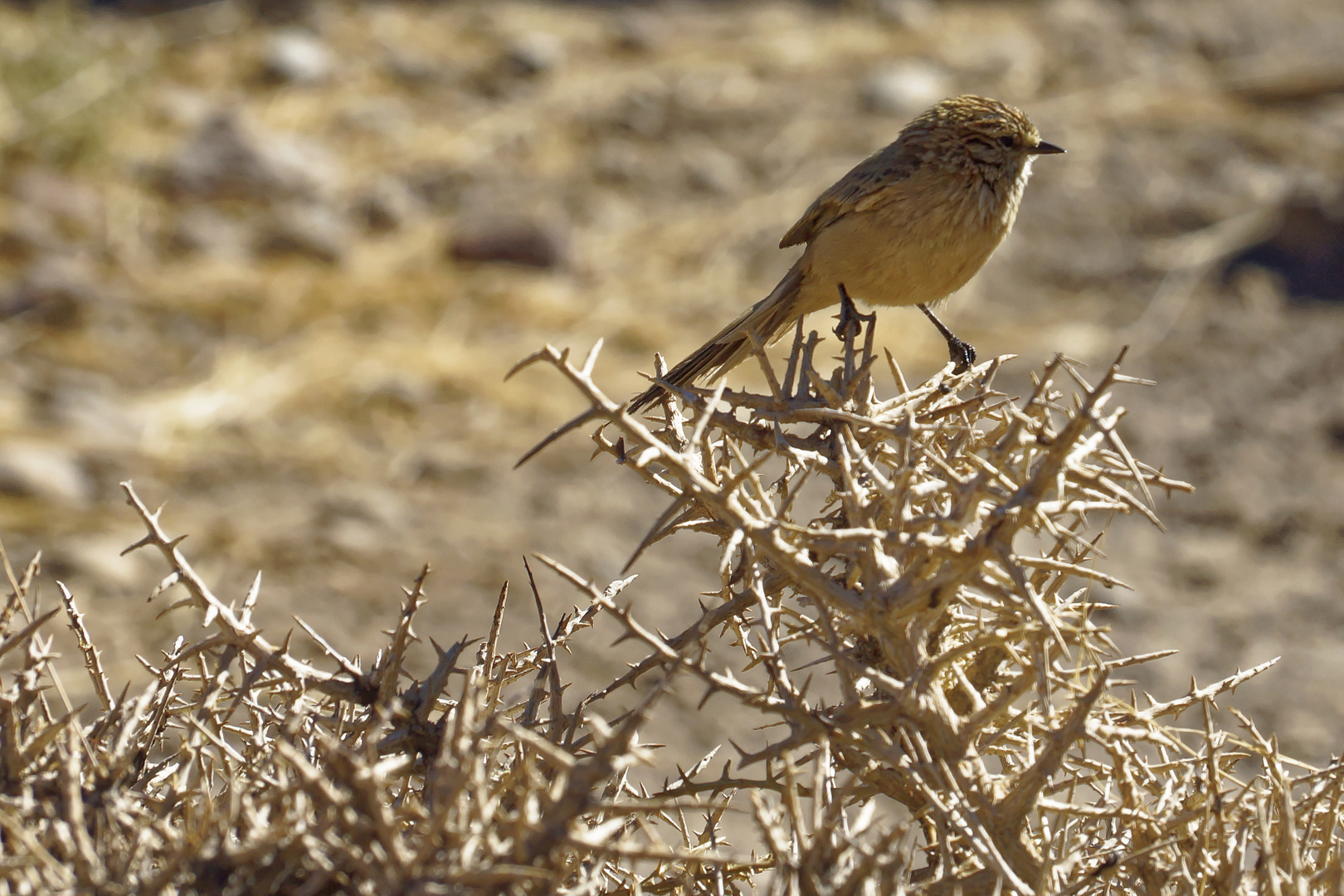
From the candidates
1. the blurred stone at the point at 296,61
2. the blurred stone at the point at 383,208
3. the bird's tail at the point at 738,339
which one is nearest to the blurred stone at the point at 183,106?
the blurred stone at the point at 296,61

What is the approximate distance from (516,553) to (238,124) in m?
5.56

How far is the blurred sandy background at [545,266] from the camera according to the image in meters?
5.92

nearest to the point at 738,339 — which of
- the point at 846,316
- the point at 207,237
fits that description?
the point at 846,316

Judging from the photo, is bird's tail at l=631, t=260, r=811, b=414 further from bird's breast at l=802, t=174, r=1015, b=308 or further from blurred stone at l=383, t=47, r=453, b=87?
blurred stone at l=383, t=47, r=453, b=87

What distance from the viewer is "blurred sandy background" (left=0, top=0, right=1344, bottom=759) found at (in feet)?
19.4

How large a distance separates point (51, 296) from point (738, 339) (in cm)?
630

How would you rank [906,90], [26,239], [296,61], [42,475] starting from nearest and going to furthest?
[42,475] → [26,239] → [906,90] → [296,61]

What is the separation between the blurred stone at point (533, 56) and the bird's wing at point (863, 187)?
336 inches

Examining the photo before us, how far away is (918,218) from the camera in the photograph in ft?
10.2

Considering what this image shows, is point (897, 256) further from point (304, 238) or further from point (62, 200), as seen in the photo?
point (62, 200)

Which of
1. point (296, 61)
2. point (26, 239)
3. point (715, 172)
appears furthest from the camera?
point (296, 61)

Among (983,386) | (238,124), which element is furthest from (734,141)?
(983,386)

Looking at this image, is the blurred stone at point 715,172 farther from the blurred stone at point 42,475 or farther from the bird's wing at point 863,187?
the bird's wing at point 863,187

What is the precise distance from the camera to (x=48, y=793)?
60.7 inches
